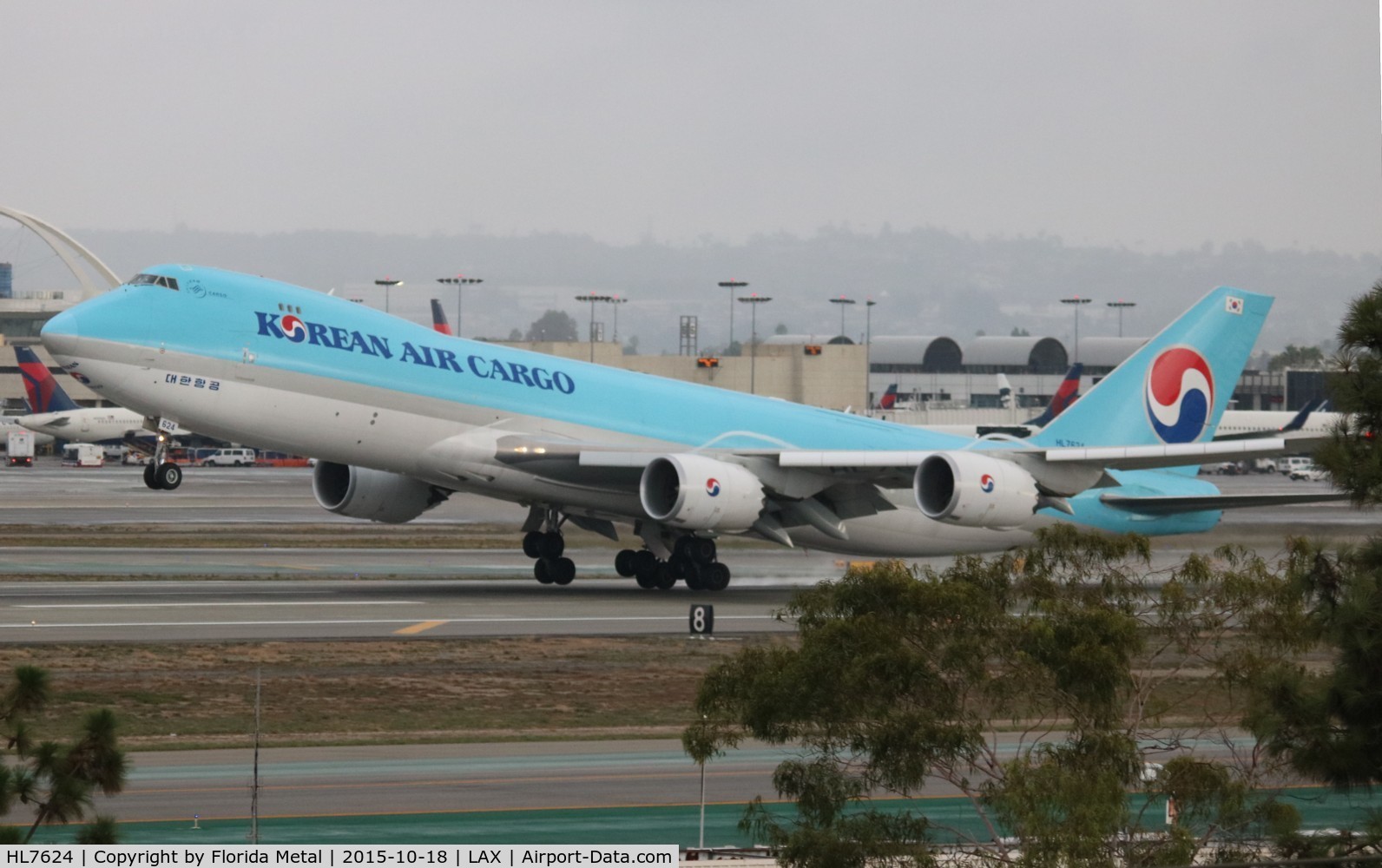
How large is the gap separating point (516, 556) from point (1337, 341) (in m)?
43.1

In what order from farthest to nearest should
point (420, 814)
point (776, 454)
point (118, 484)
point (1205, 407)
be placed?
1. point (118, 484)
2. point (1205, 407)
3. point (776, 454)
4. point (420, 814)

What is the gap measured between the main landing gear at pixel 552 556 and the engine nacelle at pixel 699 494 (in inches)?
181

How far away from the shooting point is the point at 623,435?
4228 centimetres

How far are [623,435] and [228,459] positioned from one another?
84.6 meters

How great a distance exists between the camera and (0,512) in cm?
6888

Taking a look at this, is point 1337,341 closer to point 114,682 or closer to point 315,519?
point 114,682

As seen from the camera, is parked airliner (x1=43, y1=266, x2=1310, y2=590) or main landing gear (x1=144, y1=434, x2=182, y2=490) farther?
main landing gear (x1=144, y1=434, x2=182, y2=490)

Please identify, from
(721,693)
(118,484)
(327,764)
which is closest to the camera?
(721,693)

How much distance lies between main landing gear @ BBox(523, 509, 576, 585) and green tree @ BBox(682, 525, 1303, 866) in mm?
27297

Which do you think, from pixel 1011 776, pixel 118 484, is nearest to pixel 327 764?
pixel 1011 776

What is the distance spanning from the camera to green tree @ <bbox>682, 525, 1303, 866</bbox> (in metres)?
14.6

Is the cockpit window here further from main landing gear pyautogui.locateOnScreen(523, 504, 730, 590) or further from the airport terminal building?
the airport terminal building

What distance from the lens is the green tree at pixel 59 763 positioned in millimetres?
12688

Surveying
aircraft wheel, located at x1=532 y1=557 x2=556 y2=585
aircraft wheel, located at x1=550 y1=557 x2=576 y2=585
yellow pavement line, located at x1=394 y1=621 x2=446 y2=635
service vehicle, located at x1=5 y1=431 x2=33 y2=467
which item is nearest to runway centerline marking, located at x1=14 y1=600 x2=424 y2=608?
yellow pavement line, located at x1=394 y1=621 x2=446 y2=635
